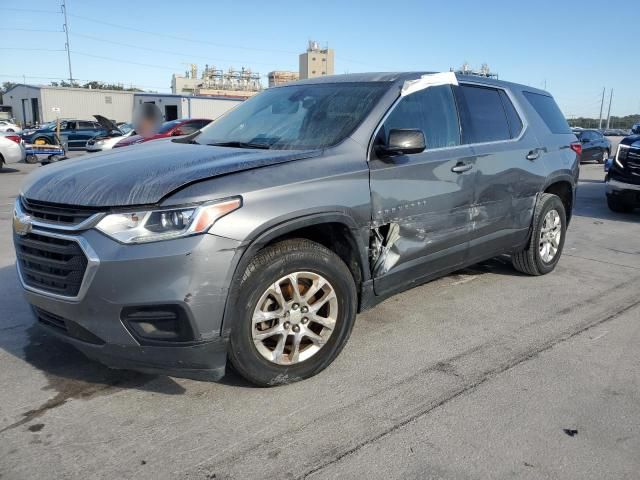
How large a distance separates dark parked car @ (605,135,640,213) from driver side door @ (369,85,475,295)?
625cm

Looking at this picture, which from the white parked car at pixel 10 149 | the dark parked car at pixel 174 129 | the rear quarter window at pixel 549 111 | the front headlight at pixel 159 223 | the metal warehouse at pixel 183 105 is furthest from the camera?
the metal warehouse at pixel 183 105

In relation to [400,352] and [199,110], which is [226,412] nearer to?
[400,352]

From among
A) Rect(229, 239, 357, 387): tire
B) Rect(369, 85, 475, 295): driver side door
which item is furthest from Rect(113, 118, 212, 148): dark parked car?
Rect(229, 239, 357, 387): tire

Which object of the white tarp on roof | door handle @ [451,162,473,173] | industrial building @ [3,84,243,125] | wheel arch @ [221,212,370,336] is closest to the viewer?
wheel arch @ [221,212,370,336]

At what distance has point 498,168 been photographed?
4402 mm

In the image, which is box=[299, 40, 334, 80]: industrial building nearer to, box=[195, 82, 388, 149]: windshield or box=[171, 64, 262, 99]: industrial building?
box=[171, 64, 262, 99]: industrial building

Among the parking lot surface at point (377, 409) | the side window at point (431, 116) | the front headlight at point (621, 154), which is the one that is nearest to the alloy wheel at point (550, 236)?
the parking lot surface at point (377, 409)

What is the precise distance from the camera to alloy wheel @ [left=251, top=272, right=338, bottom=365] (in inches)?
115

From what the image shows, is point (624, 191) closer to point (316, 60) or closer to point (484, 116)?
point (484, 116)

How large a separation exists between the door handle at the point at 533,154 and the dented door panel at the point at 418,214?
3.27 ft

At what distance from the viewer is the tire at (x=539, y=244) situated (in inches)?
200

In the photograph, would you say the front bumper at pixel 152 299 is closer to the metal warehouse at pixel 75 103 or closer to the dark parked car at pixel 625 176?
the dark parked car at pixel 625 176

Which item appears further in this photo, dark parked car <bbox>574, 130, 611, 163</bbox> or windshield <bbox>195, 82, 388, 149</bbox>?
dark parked car <bbox>574, 130, 611, 163</bbox>

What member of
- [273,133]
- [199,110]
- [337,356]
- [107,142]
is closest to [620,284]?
[337,356]
